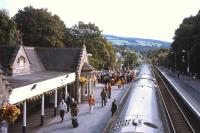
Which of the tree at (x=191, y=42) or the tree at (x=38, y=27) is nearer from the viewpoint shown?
the tree at (x=38, y=27)

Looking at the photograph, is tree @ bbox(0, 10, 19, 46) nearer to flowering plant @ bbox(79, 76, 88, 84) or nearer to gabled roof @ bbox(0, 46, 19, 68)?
flowering plant @ bbox(79, 76, 88, 84)

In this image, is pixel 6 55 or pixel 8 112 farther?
pixel 6 55

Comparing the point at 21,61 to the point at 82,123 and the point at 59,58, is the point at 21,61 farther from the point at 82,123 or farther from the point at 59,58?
the point at 82,123

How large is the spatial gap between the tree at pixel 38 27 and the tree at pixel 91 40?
683 cm

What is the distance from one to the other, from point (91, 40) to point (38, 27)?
1169cm

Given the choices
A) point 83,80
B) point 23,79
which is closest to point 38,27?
point 83,80

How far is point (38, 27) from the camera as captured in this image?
7019 cm

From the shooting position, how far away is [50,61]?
137 ft

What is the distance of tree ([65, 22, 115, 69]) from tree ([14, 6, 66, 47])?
6834mm

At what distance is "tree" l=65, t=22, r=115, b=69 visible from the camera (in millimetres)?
76938

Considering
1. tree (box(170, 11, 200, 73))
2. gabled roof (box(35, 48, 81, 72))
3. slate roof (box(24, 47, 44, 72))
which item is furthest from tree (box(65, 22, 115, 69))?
slate roof (box(24, 47, 44, 72))

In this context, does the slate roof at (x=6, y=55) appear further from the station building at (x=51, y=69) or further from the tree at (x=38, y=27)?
the tree at (x=38, y=27)

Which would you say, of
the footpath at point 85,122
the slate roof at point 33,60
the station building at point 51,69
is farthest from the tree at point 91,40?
the footpath at point 85,122

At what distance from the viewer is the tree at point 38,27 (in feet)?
229
